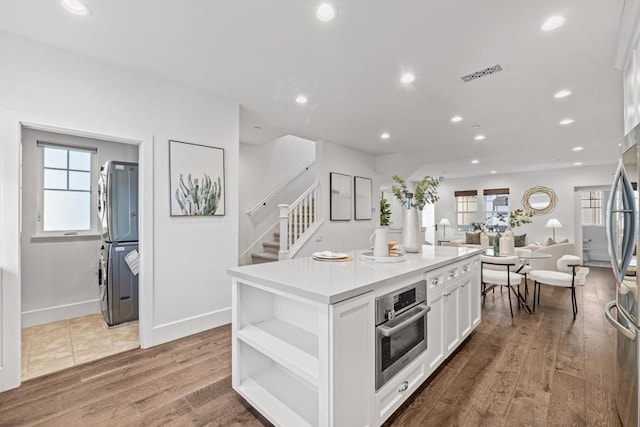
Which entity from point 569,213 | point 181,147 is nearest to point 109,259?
point 181,147

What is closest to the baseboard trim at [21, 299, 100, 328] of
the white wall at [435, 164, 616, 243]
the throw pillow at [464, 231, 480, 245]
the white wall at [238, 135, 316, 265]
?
the white wall at [238, 135, 316, 265]

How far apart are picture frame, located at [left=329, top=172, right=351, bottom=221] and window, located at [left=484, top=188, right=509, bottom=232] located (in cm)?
605

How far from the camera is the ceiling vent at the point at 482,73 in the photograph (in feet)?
8.95

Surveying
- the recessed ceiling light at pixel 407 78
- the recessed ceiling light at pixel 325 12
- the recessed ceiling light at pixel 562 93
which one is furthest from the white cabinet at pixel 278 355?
the recessed ceiling light at pixel 562 93

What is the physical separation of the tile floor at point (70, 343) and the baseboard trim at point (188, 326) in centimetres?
23

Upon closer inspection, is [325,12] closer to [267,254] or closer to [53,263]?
[267,254]

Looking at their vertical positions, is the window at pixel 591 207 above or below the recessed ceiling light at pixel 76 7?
below

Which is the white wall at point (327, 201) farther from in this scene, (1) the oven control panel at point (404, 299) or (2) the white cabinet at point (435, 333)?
(1) the oven control panel at point (404, 299)

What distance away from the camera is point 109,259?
3.38 meters

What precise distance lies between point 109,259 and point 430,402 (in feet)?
11.6

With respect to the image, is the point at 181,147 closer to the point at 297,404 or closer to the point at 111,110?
the point at 111,110

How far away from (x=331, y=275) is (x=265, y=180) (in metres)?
4.33

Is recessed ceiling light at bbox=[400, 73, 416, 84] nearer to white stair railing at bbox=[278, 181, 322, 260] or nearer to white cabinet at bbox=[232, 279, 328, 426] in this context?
white cabinet at bbox=[232, 279, 328, 426]

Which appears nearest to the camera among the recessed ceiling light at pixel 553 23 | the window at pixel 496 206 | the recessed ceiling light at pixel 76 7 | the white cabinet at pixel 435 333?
the recessed ceiling light at pixel 76 7
